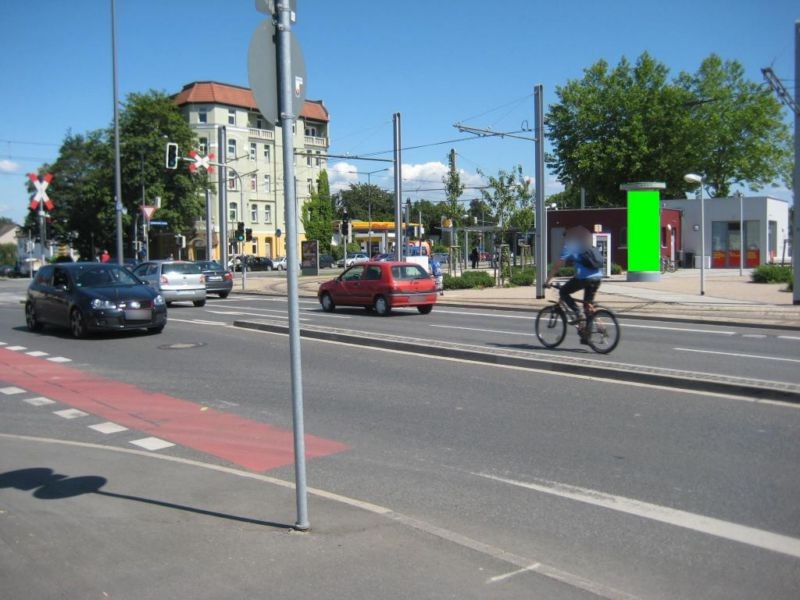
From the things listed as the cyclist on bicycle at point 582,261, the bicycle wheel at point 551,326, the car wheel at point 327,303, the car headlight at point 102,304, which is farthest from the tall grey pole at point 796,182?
the car headlight at point 102,304

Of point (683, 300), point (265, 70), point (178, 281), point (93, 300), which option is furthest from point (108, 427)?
point (683, 300)

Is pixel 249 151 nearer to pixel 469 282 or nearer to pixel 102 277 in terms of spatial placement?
pixel 469 282

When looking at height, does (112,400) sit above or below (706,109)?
below

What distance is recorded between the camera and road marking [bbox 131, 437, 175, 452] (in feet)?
23.2

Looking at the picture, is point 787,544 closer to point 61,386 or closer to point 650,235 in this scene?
point 61,386

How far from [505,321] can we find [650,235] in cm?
1991

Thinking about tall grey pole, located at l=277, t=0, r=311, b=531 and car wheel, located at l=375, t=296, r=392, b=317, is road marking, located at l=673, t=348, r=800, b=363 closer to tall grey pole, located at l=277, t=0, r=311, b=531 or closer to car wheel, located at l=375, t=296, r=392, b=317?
car wheel, located at l=375, t=296, r=392, b=317

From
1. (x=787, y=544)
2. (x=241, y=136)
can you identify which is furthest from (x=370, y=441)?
(x=241, y=136)

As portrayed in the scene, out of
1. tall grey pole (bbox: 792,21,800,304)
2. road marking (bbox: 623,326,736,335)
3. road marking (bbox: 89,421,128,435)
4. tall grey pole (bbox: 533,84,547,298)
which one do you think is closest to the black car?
road marking (bbox: 89,421,128,435)

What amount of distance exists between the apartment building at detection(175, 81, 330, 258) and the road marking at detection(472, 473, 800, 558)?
71.2m

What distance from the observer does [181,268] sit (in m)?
25.8

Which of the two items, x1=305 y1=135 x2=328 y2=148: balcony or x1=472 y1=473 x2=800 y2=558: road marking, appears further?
x1=305 y1=135 x2=328 y2=148: balcony

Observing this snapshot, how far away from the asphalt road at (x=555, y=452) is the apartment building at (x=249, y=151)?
66247 mm

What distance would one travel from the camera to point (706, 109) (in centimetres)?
6081
